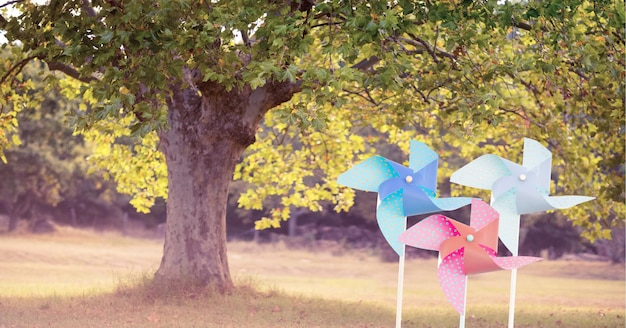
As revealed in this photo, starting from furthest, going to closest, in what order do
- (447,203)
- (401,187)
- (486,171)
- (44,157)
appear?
(44,157)
(486,171)
(401,187)
(447,203)

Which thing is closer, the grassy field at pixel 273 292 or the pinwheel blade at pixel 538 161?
the pinwheel blade at pixel 538 161

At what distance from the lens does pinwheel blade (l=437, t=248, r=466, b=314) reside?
7.93 metres

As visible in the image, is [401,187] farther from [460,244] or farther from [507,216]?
[507,216]

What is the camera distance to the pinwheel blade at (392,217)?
8.30 metres

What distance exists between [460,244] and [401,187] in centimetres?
89

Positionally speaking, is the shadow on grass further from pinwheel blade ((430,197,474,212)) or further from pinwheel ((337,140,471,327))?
pinwheel blade ((430,197,474,212))

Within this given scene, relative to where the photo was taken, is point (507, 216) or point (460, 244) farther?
point (507, 216)

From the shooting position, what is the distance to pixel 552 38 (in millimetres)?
8930

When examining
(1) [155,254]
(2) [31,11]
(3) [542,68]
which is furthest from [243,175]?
(1) [155,254]

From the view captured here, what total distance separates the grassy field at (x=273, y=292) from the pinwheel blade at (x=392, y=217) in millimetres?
2776

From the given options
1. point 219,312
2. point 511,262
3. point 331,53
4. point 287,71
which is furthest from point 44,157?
point 511,262

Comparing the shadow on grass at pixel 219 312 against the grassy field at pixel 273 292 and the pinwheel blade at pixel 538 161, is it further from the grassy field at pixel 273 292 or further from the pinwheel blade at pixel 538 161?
the pinwheel blade at pixel 538 161

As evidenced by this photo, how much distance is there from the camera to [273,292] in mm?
12562

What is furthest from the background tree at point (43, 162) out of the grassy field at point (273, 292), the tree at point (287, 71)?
the tree at point (287, 71)
